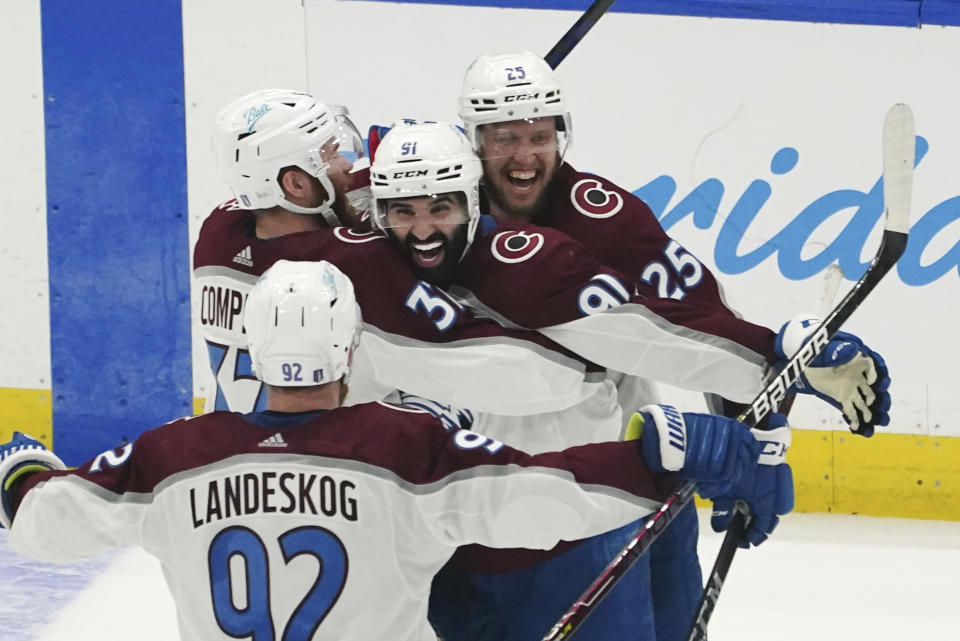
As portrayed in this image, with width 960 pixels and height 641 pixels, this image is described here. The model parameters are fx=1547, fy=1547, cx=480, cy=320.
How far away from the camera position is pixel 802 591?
13.5ft

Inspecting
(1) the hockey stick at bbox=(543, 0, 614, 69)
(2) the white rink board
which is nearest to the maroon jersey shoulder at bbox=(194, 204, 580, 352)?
(1) the hockey stick at bbox=(543, 0, 614, 69)

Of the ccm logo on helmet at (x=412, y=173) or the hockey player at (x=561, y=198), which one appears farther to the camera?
the hockey player at (x=561, y=198)

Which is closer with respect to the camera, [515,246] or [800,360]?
[800,360]

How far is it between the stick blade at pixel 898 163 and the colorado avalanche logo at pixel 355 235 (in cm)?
81

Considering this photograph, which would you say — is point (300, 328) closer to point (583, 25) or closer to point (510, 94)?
point (510, 94)

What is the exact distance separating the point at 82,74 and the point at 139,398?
1.02 metres

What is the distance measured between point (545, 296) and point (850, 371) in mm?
499

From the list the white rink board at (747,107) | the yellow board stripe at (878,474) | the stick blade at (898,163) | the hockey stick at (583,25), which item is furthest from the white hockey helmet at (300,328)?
the yellow board stripe at (878,474)

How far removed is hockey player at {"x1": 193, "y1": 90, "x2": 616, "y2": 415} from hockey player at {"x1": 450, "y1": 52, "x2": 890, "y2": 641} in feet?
0.76

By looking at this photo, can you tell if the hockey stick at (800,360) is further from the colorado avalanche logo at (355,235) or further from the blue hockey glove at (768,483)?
the colorado avalanche logo at (355,235)

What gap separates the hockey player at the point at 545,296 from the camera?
2.46 meters

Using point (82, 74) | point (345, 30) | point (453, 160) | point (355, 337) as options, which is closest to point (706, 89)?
point (345, 30)

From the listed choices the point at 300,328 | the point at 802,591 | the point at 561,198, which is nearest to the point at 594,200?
the point at 561,198

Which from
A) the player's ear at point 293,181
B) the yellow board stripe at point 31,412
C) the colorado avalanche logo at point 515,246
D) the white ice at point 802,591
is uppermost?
the player's ear at point 293,181
